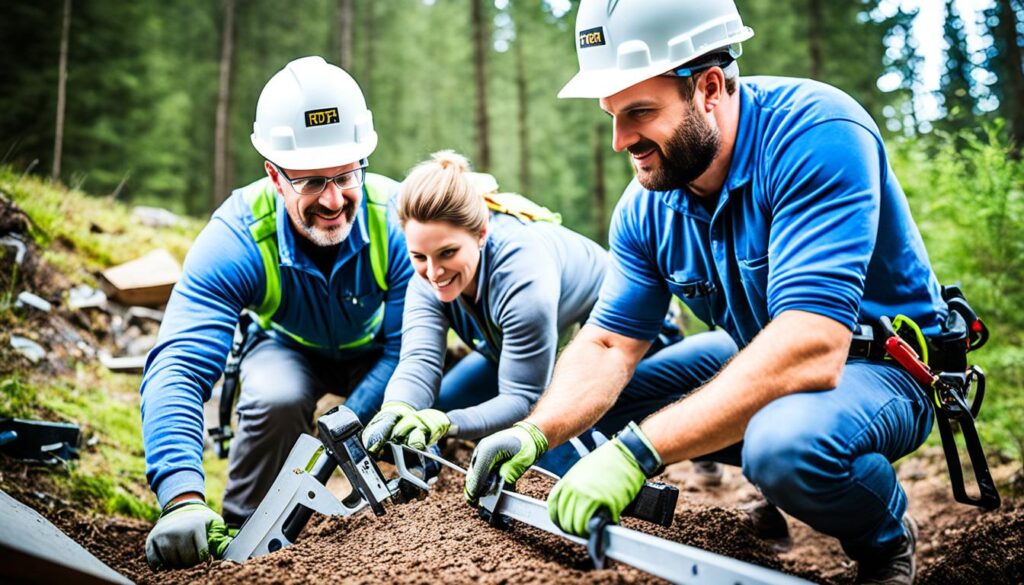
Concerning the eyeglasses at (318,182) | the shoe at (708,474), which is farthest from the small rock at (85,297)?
the shoe at (708,474)

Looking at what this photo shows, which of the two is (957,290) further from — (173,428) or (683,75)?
(173,428)

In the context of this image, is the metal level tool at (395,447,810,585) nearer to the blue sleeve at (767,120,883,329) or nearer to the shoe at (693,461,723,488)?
the blue sleeve at (767,120,883,329)

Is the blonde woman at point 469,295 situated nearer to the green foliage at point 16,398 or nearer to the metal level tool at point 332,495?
the metal level tool at point 332,495

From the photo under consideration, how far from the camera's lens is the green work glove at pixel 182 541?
2.22 meters

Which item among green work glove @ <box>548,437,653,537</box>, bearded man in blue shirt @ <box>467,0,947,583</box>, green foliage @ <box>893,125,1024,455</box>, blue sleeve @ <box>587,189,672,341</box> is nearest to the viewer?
green work glove @ <box>548,437,653,537</box>

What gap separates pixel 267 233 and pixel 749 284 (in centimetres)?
214

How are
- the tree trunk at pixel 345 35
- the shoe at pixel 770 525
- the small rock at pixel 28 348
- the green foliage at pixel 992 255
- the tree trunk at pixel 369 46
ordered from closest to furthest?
the shoe at pixel 770 525
the green foliage at pixel 992 255
the small rock at pixel 28 348
the tree trunk at pixel 345 35
the tree trunk at pixel 369 46

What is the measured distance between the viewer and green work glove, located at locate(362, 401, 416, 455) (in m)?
2.49

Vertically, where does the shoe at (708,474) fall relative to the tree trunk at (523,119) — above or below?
below

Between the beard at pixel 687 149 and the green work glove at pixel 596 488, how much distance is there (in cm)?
97

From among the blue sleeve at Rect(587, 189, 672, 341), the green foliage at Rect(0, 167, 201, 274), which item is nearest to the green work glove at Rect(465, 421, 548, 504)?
the blue sleeve at Rect(587, 189, 672, 341)

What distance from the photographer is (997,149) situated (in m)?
4.14

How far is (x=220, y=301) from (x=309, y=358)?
2.60 ft

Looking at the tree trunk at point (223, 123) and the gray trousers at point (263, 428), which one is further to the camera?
the tree trunk at point (223, 123)
